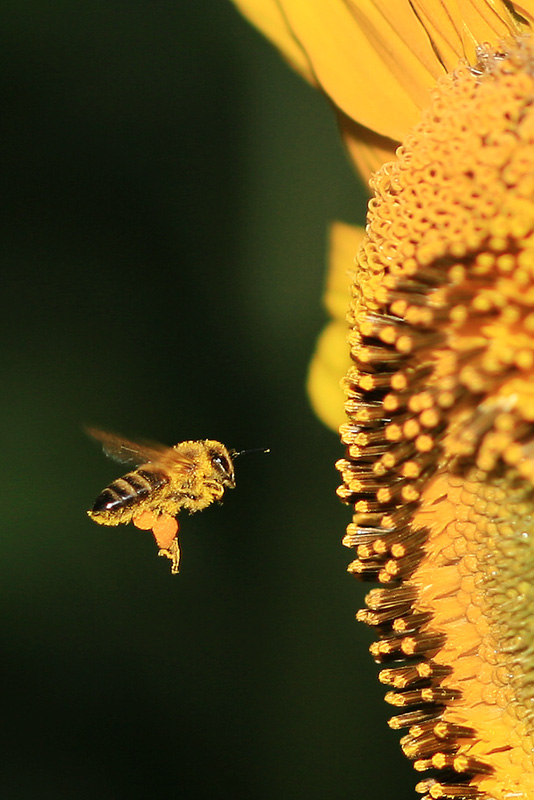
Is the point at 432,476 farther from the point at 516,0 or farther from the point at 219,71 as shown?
the point at 219,71

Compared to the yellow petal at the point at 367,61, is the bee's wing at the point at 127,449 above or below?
below

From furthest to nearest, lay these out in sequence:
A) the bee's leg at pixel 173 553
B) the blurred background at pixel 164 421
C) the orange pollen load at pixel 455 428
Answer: the blurred background at pixel 164 421 < the bee's leg at pixel 173 553 < the orange pollen load at pixel 455 428

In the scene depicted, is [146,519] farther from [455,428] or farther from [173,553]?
[455,428]

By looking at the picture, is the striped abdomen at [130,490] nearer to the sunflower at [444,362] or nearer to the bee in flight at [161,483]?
the bee in flight at [161,483]

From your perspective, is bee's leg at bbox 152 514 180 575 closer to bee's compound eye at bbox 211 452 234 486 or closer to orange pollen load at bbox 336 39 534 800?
bee's compound eye at bbox 211 452 234 486

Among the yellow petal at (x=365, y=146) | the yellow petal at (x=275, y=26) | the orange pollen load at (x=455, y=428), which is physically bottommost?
the orange pollen load at (x=455, y=428)

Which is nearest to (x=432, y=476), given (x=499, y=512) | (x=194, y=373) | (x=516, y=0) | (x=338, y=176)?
(x=499, y=512)

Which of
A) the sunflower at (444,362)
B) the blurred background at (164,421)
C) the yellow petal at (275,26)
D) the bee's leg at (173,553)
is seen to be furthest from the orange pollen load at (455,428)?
the blurred background at (164,421)

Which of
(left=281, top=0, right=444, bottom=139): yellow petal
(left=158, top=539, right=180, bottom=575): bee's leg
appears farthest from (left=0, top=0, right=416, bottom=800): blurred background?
(left=281, top=0, right=444, bottom=139): yellow petal
